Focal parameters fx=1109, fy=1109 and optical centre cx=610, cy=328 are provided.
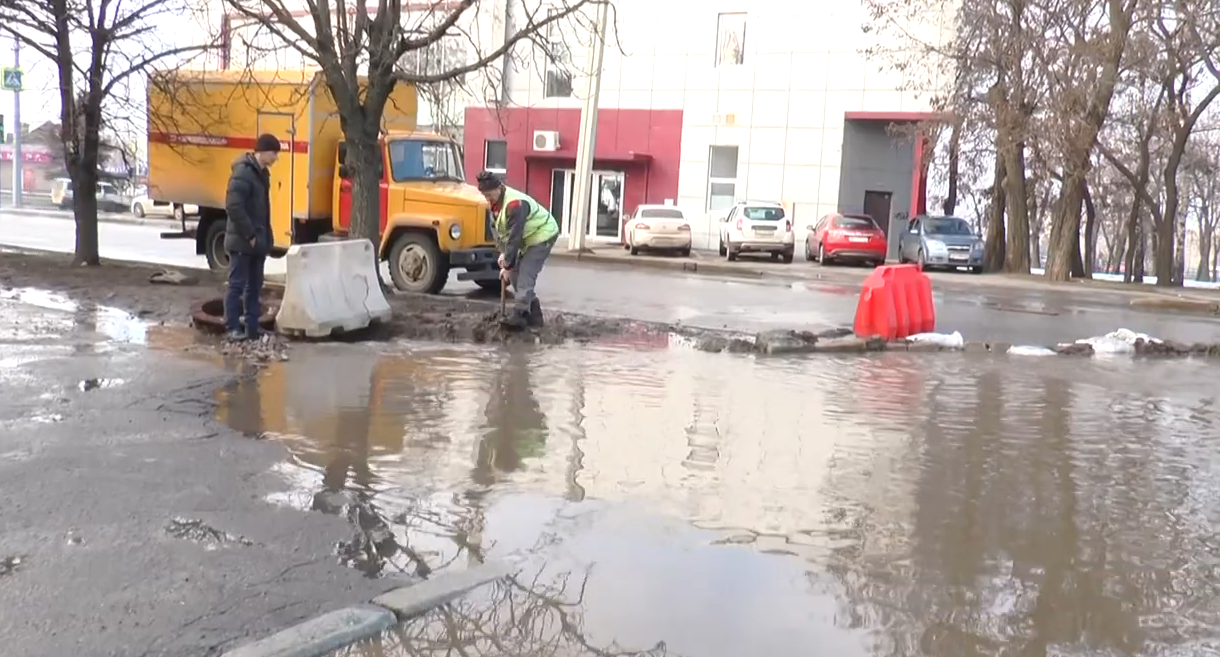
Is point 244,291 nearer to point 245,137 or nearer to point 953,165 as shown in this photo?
point 245,137

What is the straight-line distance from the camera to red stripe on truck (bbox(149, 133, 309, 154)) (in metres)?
16.0

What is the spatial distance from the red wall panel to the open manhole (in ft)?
78.4

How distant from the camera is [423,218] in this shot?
15703 millimetres

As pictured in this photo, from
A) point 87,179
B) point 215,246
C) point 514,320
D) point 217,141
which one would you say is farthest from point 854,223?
point 514,320

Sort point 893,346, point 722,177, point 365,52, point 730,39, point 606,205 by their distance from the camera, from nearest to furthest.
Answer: point 893,346 → point 365,52 → point 730,39 → point 722,177 → point 606,205

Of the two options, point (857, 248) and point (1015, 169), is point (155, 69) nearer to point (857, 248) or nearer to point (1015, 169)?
point (857, 248)

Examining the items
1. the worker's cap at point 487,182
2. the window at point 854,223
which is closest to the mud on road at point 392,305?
the worker's cap at point 487,182

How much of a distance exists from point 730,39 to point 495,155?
9231 millimetres

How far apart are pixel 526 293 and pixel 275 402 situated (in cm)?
380

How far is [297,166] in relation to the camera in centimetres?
1600

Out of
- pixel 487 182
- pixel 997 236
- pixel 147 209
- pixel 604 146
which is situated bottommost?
pixel 147 209

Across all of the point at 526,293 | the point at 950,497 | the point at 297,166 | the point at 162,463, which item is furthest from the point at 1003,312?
the point at 162,463

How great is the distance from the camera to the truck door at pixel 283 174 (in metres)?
16.0

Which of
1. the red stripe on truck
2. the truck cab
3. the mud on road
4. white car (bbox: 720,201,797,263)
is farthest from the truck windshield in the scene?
white car (bbox: 720,201,797,263)
